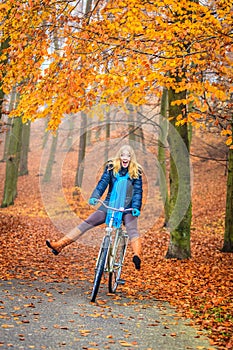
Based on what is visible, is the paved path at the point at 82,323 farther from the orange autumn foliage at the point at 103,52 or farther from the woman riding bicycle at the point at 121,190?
the orange autumn foliage at the point at 103,52

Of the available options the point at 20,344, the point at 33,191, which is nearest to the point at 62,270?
the point at 20,344

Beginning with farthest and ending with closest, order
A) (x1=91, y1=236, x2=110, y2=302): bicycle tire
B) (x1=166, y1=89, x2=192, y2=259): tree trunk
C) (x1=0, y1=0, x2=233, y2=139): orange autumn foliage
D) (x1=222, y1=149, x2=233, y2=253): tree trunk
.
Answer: (x1=222, y1=149, x2=233, y2=253): tree trunk, (x1=166, y1=89, x2=192, y2=259): tree trunk, (x1=0, y1=0, x2=233, y2=139): orange autumn foliage, (x1=91, y1=236, x2=110, y2=302): bicycle tire

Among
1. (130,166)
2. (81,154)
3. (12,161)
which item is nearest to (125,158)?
(130,166)

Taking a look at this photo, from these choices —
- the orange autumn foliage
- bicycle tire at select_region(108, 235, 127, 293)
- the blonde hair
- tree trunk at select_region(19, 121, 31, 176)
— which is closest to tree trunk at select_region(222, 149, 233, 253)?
the orange autumn foliage

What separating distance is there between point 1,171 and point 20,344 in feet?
91.6

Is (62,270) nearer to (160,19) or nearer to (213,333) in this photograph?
(213,333)

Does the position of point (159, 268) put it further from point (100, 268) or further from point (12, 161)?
point (12, 161)

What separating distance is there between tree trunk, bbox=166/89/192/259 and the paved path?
13.6 feet

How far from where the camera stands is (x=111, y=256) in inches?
294

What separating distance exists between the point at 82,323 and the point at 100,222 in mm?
1924

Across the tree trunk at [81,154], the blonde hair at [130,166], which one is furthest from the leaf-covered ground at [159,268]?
the tree trunk at [81,154]

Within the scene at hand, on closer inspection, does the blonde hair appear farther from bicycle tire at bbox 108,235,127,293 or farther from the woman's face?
bicycle tire at bbox 108,235,127,293

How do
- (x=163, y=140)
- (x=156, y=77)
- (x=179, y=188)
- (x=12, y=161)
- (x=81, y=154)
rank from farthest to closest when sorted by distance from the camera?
1. (x=81, y=154)
2. (x=12, y=161)
3. (x=163, y=140)
4. (x=179, y=188)
5. (x=156, y=77)

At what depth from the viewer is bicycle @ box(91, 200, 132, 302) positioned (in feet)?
23.0
